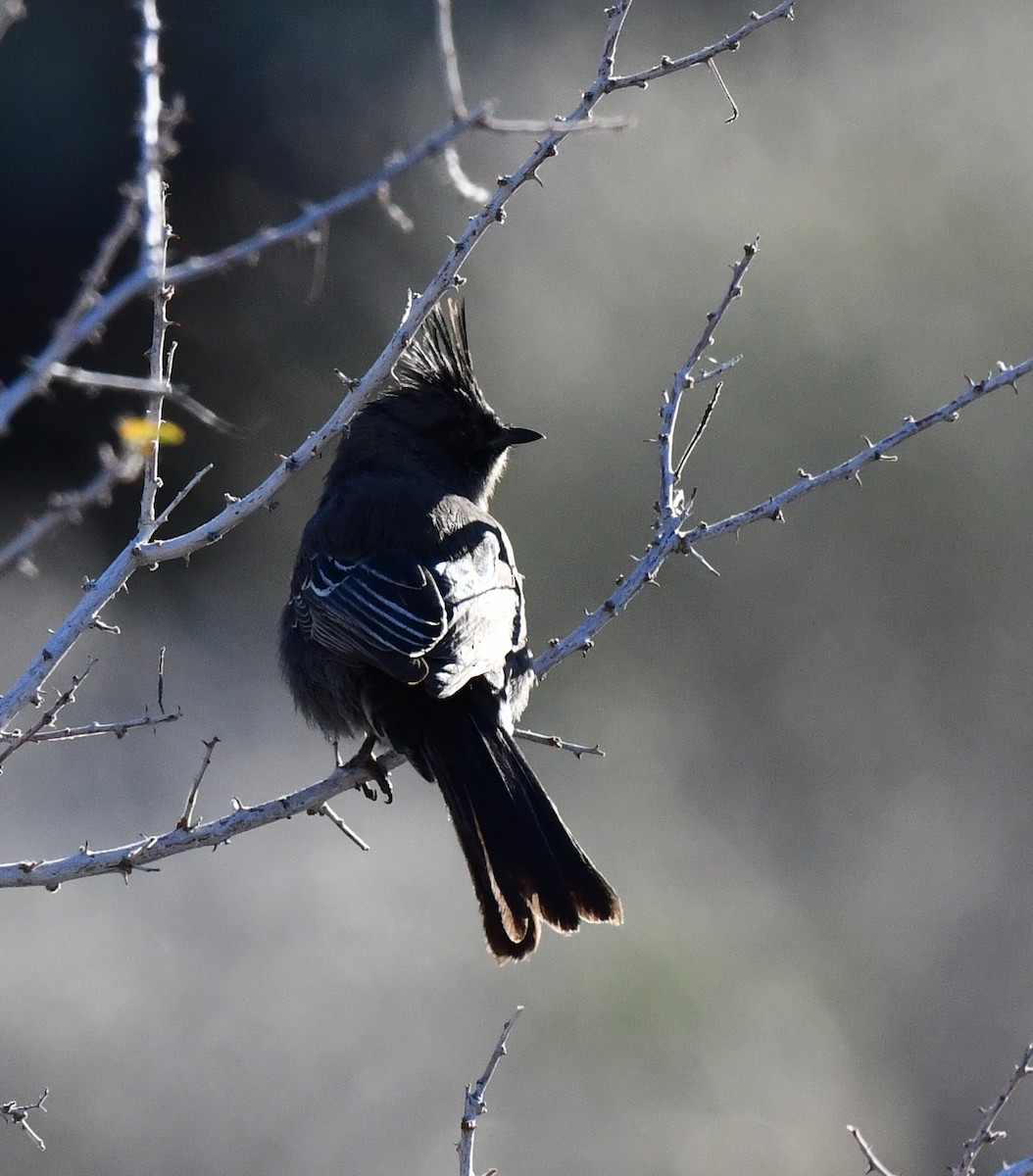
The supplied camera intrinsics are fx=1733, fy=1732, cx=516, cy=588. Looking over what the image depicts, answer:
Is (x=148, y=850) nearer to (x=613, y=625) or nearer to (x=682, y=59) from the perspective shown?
(x=682, y=59)

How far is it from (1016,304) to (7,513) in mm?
10108

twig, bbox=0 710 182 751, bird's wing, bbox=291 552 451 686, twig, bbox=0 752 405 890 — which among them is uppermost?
bird's wing, bbox=291 552 451 686

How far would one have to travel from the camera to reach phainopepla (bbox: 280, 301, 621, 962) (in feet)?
16.0

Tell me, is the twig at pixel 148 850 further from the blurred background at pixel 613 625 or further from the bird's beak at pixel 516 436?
the blurred background at pixel 613 625

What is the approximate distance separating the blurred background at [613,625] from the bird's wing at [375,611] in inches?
220

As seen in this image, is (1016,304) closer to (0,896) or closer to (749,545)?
(749,545)

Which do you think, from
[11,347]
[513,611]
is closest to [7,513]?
[11,347]

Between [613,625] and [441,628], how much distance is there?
10.6 metres

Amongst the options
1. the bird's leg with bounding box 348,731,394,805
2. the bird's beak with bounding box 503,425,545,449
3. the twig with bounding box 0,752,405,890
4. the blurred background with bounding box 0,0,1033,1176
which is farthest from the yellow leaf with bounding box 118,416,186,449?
the blurred background with bounding box 0,0,1033,1176

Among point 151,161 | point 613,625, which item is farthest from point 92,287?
point 613,625

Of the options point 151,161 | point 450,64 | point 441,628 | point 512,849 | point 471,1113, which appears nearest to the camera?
point 151,161

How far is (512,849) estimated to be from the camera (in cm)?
491

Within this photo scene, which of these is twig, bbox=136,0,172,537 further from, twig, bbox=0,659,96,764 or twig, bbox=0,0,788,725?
twig, bbox=0,659,96,764

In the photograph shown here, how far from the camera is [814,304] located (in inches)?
659
